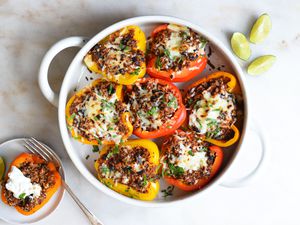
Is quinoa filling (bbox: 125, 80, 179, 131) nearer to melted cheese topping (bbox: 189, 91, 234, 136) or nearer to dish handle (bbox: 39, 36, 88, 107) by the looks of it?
melted cheese topping (bbox: 189, 91, 234, 136)

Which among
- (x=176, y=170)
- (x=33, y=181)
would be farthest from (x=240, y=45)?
(x=33, y=181)

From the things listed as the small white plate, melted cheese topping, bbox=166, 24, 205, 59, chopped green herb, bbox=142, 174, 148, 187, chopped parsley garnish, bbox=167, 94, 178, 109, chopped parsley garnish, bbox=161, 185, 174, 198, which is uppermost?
melted cheese topping, bbox=166, 24, 205, 59

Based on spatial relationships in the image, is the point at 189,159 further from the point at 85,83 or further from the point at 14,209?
the point at 14,209

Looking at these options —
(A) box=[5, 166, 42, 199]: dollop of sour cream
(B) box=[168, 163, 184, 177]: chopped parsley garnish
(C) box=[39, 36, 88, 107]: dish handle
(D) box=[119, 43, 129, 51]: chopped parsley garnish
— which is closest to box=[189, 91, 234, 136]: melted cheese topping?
(B) box=[168, 163, 184, 177]: chopped parsley garnish

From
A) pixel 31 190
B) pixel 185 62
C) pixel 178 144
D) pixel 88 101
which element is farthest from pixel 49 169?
pixel 185 62

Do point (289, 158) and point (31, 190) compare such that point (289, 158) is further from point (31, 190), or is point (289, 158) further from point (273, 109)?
point (31, 190)

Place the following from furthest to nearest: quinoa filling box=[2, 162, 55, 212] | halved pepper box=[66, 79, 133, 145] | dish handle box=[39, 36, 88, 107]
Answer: quinoa filling box=[2, 162, 55, 212] < halved pepper box=[66, 79, 133, 145] < dish handle box=[39, 36, 88, 107]

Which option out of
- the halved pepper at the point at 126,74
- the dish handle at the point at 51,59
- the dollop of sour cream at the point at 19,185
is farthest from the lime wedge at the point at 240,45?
the dollop of sour cream at the point at 19,185
